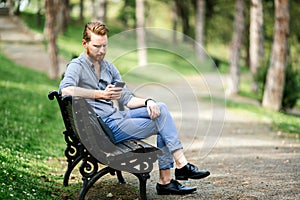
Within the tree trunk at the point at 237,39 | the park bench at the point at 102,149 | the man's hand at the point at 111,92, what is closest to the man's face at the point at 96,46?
the man's hand at the point at 111,92

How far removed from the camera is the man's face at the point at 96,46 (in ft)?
17.6

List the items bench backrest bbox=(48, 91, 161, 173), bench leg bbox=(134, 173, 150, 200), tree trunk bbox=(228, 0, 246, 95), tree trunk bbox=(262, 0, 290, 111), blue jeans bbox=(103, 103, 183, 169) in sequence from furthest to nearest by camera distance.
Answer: tree trunk bbox=(228, 0, 246, 95), tree trunk bbox=(262, 0, 290, 111), blue jeans bbox=(103, 103, 183, 169), bench leg bbox=(134, 173, 150, 200), bench backrest bbox=(48, 91, 161, 173)

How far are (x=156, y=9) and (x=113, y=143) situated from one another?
183 ft

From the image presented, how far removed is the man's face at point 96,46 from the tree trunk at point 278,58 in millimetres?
10778

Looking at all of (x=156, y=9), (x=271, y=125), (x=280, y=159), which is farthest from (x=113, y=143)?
(x=156, y=9)

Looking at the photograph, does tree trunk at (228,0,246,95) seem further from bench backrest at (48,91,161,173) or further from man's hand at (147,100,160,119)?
bench backrest at (48,91,161,173)

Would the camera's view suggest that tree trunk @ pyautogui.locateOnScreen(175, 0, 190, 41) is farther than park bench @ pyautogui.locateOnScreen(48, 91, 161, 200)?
Yes

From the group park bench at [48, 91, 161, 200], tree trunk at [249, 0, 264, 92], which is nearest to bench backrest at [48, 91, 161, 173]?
park bench at [48, 91, 161, 200]

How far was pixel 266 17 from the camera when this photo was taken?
3794 centimetres

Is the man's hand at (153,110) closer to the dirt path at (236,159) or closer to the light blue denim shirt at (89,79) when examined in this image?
the light blue denim shirt at (89,79)

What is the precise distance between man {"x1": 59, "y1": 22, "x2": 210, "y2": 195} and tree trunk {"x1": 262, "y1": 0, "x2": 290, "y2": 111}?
10644 mm

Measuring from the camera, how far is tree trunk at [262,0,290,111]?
1524 centimetres

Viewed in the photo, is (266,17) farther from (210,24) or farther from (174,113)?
(174,113)

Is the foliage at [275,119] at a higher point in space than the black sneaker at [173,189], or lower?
lower
